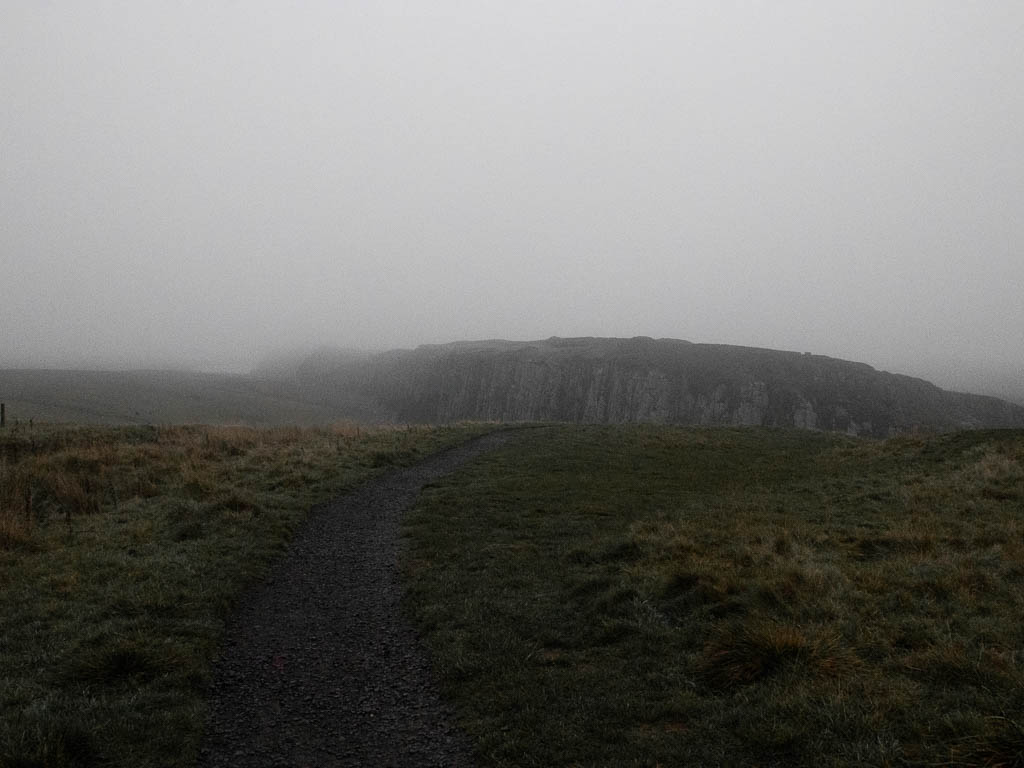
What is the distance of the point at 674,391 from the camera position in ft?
383

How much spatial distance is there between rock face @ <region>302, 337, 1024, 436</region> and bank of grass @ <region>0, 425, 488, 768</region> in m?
91.3

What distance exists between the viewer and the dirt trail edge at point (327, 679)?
19.3 ft

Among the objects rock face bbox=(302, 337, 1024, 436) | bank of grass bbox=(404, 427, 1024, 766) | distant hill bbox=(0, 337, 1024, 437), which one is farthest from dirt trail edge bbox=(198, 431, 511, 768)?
rock face bbox=(302, 337, 1024, 436)

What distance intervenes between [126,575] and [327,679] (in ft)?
18.1

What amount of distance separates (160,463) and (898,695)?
76.1 feet

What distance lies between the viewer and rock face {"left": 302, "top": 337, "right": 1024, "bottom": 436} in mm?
108938

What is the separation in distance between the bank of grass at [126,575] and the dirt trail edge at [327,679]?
1.46 feet

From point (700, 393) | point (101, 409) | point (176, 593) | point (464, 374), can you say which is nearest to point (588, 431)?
point (176, 593)

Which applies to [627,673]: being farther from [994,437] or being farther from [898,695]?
[994,437]

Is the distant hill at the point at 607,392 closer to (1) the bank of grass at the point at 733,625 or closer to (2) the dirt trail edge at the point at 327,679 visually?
(2) the dirt trail edge at the point at 327,679

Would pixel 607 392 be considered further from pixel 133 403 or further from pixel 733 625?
pixel 733 625

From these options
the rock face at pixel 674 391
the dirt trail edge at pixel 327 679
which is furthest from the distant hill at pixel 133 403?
the dirt trail edge at pixel 327 679

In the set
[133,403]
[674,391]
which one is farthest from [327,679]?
[674,391]

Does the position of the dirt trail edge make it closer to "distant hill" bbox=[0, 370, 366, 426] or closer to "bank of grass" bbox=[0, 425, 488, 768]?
"bank of grass" bbox=[0, 425, 488, 768]
